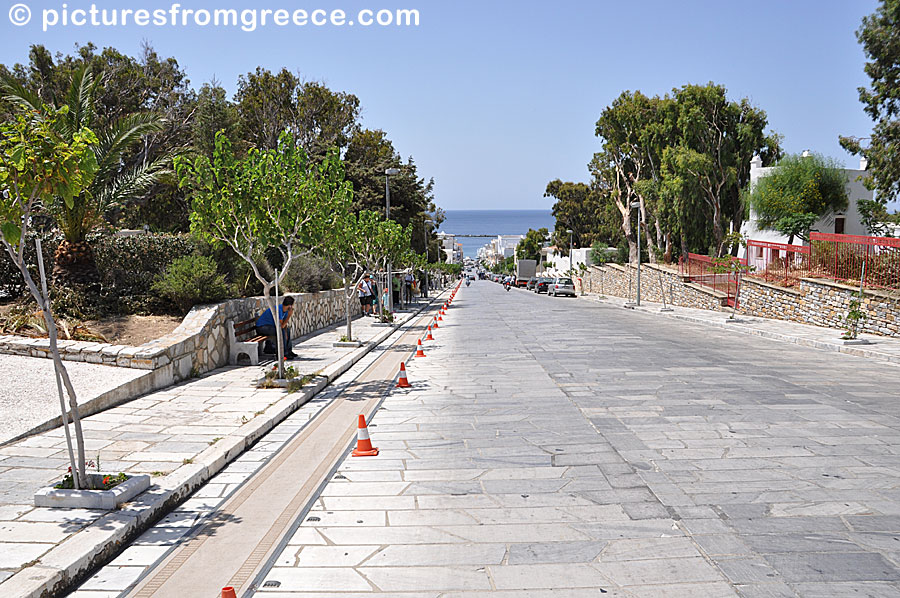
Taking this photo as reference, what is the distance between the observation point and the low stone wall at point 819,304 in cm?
1880

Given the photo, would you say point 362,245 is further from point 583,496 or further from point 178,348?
point 583,496

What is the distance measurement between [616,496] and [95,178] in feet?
40.9

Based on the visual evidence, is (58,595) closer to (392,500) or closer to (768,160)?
(392,500)

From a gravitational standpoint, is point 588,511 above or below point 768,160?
below

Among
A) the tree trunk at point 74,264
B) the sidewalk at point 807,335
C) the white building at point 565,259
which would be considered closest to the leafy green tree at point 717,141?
the sidewalk at point 807,335

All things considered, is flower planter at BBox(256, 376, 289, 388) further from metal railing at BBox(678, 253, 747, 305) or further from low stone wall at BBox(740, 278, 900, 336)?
metal railing at BBox(678, 253, 747, 305)

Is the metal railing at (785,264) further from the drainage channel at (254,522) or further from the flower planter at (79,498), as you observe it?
the flower planter at (79,498)

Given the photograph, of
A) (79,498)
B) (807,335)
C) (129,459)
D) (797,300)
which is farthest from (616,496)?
(797,300)

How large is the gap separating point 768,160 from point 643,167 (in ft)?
35.1

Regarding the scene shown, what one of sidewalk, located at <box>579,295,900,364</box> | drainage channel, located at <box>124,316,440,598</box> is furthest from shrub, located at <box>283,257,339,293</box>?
sidewalk, located at <box>579,295,900,364</box>

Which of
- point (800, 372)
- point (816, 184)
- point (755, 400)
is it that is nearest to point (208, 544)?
point (755, 400)

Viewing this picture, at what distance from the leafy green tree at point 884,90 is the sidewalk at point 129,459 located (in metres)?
22.1

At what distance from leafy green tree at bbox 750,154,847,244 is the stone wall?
2584 cm

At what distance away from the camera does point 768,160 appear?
133 ft
